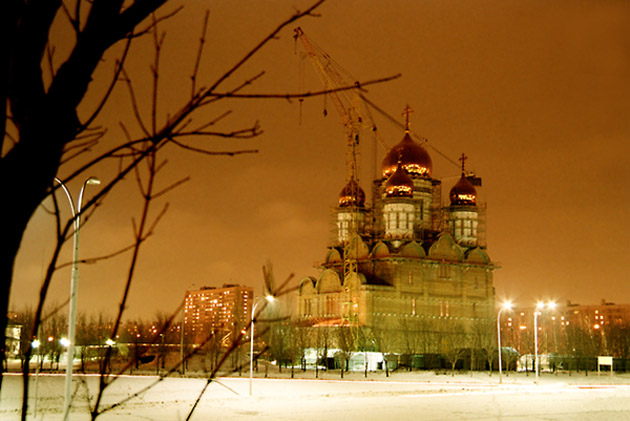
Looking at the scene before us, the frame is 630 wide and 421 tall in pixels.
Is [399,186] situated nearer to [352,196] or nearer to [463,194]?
[352,196]

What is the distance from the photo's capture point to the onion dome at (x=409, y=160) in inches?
4488

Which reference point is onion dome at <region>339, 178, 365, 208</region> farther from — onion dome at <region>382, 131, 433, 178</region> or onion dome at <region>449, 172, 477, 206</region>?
onion dome at <region>449, 172, 477, 206</region>

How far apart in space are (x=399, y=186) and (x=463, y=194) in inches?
535

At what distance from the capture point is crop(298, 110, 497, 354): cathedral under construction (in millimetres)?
99812

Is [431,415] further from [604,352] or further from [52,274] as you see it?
[604,352]

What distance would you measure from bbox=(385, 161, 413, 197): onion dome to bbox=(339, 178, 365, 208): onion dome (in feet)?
17.3

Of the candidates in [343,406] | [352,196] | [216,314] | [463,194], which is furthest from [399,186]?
[343,406]

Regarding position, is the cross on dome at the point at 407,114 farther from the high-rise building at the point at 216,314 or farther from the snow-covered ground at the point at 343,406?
the snow-covered ground at the point at 343,406

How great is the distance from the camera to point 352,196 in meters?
110

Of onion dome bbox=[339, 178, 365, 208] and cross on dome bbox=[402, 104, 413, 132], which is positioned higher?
cross on dome bbox=[402, 104, 413, 132]

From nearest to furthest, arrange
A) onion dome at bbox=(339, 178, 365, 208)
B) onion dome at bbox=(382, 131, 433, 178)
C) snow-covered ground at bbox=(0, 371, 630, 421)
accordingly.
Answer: snow-covered ground at bbox=(0, 371, 630, 421), onion dome at bbox=(339, 178, 365, 208), onion dome at bbox=(382, 131, 433, 178)

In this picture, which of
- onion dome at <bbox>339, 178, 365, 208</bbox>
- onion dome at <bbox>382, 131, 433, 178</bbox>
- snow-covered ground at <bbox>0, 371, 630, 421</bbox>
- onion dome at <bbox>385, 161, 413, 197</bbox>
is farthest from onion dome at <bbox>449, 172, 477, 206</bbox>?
snow-covered ground at <bbox>0, 371, 630, 421</bbox>

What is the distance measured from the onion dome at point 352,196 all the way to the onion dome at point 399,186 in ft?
17.3

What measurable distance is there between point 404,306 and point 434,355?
11.3 metres
